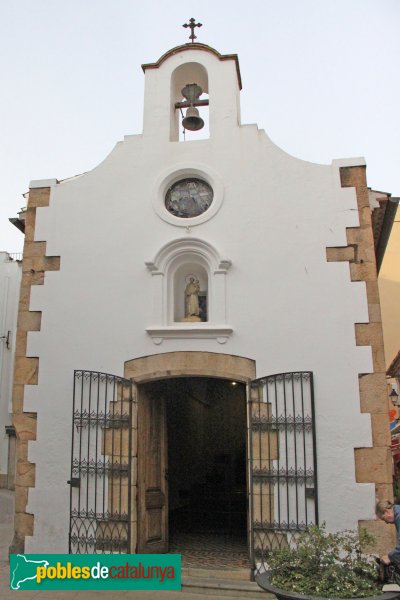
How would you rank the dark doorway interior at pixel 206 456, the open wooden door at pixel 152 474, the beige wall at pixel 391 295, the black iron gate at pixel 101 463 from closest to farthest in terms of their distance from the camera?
the black iron gate at pixel 101 463 < the open wooden door at pixel 152 474 < the dark doorway interior at pixel 206 456 < the beige wall at pixel 391 295

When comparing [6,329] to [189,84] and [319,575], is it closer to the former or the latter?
[189,84]

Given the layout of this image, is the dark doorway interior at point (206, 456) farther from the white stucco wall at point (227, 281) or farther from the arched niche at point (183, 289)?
the white stucco wall at point (227, 281)

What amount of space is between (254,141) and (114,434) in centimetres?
414

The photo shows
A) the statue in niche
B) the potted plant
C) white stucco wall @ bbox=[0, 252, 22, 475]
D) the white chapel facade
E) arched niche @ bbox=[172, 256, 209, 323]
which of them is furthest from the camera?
white stucco wall @ bbox=[0, 252, 22, 475]

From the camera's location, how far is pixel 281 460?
653 cm

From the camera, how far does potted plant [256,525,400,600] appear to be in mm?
4172

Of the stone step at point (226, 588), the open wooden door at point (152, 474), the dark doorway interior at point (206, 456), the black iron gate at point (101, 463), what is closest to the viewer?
the stone step at point (226, 588)

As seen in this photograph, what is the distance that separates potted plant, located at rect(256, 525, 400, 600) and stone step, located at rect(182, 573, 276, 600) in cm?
162

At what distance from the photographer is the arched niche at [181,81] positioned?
8133mm

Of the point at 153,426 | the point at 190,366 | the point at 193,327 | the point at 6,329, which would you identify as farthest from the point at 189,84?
the point at 6,329

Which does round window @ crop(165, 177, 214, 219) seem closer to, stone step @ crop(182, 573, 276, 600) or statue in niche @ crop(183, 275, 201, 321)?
statue in niche @ crop(183, 275, 201, 321)

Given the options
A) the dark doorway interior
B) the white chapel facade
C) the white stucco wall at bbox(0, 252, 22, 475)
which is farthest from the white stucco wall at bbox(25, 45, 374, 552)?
the white stucco wall at bbox(0, 252, 22, 475)

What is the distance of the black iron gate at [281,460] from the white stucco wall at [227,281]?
0.14m

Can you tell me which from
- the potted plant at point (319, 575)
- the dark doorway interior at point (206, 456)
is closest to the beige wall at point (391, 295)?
the dark doorway interior at point (206, 456)
